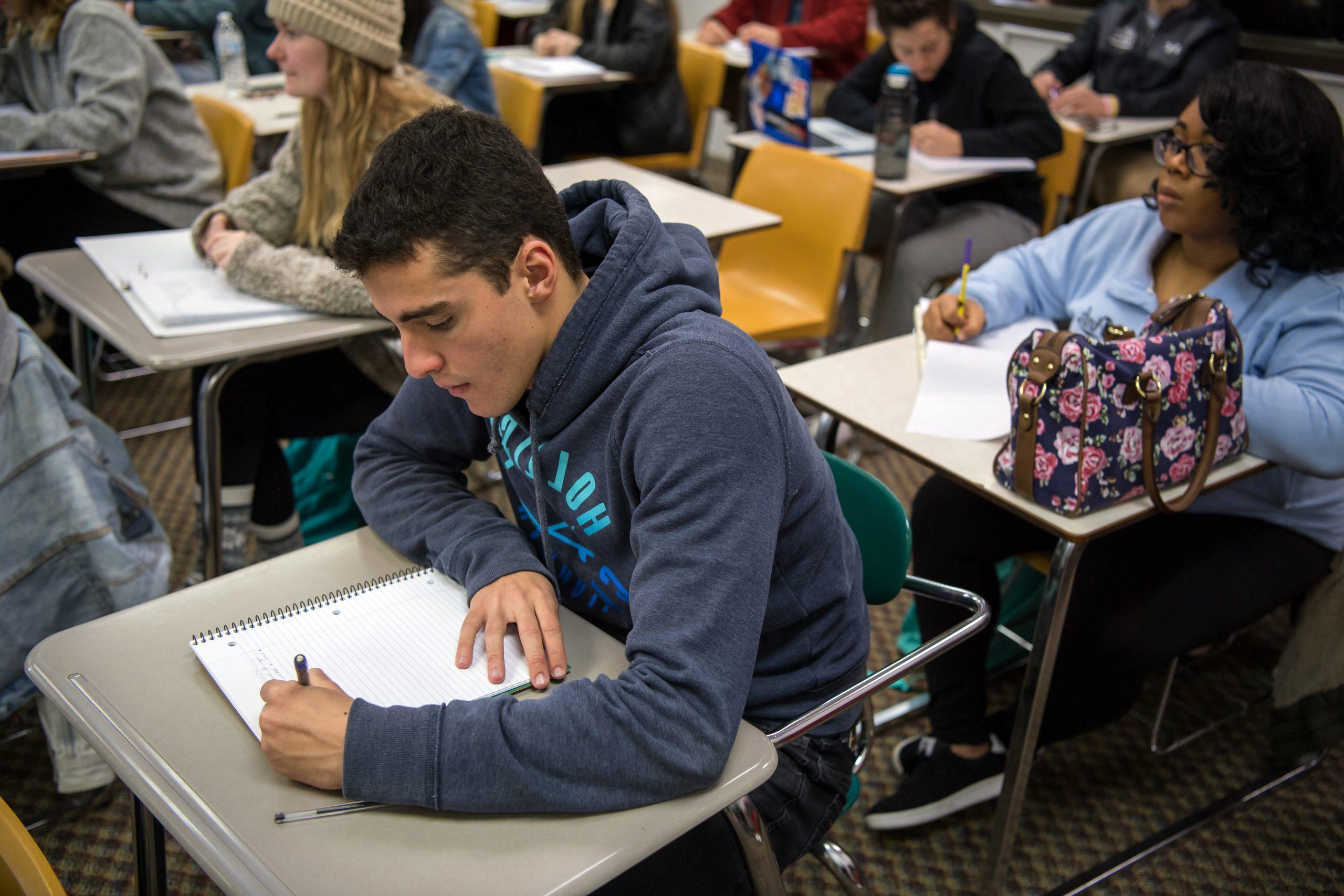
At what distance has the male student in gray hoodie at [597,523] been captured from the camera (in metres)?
0.84

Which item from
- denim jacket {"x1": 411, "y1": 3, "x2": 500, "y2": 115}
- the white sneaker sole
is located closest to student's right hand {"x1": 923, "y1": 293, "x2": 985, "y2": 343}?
the white sneaker sole

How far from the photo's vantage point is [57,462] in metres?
1.56

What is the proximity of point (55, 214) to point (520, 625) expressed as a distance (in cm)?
243

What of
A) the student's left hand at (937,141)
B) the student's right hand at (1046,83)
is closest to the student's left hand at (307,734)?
the student's left hand at (937,141)

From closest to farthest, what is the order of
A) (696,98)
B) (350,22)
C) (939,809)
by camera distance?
(939,809)
(350,22)
(696,98)

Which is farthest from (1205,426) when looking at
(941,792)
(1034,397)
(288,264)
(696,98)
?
(696,98)

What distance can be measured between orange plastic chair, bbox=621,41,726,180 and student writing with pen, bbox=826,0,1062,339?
0.95m

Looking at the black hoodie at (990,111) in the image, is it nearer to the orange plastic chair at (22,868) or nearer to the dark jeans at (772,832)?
the dark jeans at (772,832)

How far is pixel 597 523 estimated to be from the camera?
107 centimetres

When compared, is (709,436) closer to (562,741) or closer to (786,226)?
(562,741)

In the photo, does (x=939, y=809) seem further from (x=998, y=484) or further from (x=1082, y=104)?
(x=1082, y=104)

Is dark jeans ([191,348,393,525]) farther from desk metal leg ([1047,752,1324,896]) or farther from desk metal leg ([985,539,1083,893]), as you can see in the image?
desk metal leg ([1047,752,1324,896])

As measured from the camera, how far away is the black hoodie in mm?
3092

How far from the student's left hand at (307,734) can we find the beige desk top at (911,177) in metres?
2.22
